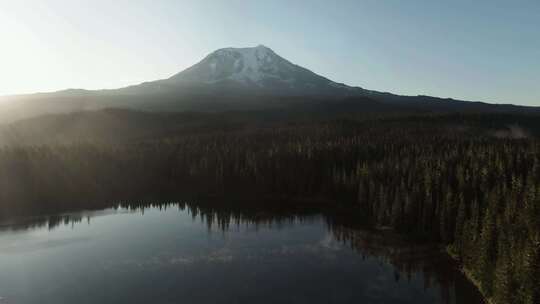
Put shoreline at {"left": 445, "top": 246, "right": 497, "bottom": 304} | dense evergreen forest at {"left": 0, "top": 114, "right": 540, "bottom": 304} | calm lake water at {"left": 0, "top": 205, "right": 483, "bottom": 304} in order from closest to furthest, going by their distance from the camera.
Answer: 1. shoreline at {"left": 445, "top": 246, "right": 497, "bottom": 304}
2. dense evergreen forest at {"left": 0, "top": 114, "right": 540, "bottom": 304}
3. calm lake water at {"left": 0, "top": 205, "right": 483, "bottom": 304}

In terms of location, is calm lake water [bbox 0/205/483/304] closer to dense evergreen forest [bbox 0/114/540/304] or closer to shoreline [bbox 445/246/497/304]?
shoreline [bbox 445/246/497/304]

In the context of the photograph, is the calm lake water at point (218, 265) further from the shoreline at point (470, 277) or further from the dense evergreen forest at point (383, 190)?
the dense evergreen forest at point (383, 190)

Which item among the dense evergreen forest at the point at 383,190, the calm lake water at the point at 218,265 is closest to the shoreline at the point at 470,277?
the dense evergreen forest at the point at 383,190

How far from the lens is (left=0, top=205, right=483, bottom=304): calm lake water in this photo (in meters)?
78.0

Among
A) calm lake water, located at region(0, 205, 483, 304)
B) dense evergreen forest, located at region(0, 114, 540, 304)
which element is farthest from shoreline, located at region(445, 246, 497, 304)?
calm lake water, located at region(0, 205, 483, 304)

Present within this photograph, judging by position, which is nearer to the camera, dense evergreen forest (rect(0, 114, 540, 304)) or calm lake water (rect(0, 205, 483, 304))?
dense evergreen forest (rect(0, 114, 540, 304))

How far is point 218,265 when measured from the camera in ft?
311

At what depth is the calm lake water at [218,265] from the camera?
78000 mm

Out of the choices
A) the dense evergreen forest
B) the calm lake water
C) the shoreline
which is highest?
the dense evergreen forest

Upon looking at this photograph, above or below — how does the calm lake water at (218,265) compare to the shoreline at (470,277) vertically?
below

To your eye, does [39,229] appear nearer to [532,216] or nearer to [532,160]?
[532,216]

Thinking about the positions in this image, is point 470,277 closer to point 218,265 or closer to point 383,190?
point 218,265

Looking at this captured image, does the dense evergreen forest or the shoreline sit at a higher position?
the dense evergreen forest

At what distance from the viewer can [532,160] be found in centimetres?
14775
